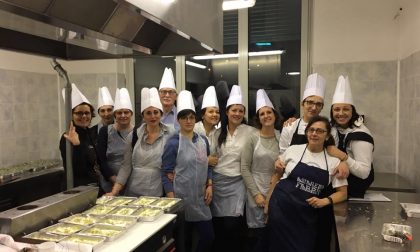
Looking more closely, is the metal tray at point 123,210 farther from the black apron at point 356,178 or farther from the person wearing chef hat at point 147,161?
the black apron at point 356,178

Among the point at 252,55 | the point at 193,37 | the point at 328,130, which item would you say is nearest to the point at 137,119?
the point at 252,55

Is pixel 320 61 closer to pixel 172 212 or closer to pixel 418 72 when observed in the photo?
pixel 418 72

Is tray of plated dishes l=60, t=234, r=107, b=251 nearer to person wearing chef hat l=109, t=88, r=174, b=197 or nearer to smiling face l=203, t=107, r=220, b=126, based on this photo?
person wearing chef hat l=109, t=88, r=174, b=197

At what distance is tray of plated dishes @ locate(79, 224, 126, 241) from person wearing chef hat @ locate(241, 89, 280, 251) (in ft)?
3.51

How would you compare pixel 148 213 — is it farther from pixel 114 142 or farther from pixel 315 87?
pixel 315 87

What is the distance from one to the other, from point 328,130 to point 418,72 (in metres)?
0.78

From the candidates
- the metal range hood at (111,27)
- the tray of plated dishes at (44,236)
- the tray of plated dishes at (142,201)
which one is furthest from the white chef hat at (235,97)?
the tray of plated dishes at (44,236)

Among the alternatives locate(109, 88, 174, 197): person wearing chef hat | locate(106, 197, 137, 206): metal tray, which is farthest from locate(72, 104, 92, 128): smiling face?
locate(106, 197, 137, 206): metal tray

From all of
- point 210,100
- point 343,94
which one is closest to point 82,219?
point 210,100

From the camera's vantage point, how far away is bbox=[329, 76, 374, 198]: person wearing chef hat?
1.82 m

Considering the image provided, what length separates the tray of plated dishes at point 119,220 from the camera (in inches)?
54.3

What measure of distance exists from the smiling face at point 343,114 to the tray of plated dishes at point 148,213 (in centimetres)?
111

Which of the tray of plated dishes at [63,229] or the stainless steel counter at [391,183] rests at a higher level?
the tray of plated dishes at [63,229]

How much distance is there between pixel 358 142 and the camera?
6.05 feet
